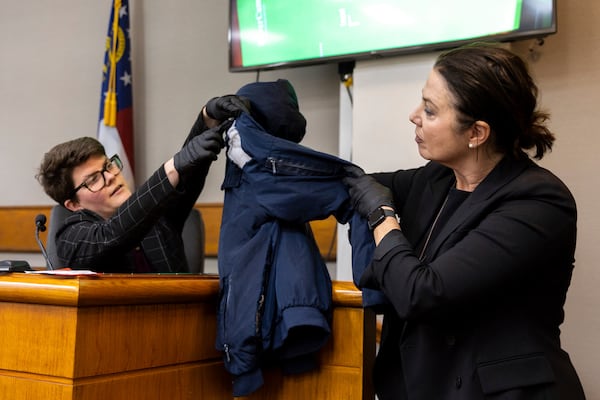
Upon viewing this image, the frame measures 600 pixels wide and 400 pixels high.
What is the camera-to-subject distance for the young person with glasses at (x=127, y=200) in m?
1.70

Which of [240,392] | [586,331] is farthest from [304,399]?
[586,331]

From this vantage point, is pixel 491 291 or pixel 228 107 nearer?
pixel 491 291

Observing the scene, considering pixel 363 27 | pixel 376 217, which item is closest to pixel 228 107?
pixel 376 217

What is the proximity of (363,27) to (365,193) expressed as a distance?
1.57m

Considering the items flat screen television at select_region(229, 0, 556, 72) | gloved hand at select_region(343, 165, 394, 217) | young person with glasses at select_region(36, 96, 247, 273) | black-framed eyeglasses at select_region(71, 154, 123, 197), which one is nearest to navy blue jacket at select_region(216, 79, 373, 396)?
gloved hand at select_region(343, 165, 394, 217)

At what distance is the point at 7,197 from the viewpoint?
13.5 ft

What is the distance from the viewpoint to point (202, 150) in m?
1.64

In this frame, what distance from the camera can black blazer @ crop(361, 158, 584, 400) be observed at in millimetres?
1241


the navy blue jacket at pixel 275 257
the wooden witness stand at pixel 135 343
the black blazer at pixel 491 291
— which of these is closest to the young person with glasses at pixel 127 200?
the navy blue jacket at pixel 275 257

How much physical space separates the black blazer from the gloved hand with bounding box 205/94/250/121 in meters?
0.52

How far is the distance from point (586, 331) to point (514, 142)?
1.48 meters

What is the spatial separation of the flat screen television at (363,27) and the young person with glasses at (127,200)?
1.19 metres

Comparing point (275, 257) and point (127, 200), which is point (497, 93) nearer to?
point (275, 257)

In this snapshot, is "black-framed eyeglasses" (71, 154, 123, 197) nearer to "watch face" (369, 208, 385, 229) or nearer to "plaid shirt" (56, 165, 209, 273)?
"plaid shirt" (56, 165, 209, 273)
